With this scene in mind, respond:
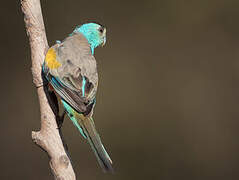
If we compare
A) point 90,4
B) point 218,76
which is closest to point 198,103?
point 218,76

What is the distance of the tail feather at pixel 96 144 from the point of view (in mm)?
3320

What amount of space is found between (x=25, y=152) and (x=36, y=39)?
14.1 ft

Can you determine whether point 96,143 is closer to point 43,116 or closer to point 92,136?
point 92,136

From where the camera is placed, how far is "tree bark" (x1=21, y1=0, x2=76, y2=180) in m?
3.20

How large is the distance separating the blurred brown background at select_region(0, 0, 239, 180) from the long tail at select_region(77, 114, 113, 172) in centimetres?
414

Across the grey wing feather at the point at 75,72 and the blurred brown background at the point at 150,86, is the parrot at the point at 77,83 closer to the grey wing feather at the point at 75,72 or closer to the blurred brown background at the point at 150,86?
the grey wing feather at the point at 75,72

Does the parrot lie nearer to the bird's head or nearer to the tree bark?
the tree bark

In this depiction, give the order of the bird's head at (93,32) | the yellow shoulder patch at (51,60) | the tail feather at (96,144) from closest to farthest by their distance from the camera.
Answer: the tail feather at (96,144)
the yellow shoulder patch at (51,60)
the bird's head at (93,32)

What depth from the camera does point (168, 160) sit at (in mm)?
7738

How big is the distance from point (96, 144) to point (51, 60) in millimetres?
716

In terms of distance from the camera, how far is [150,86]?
813cm

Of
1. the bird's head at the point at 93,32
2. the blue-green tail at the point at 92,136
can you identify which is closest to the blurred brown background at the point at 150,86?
the bird's head at the point at 93,32

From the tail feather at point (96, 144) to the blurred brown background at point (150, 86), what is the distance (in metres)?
4.14

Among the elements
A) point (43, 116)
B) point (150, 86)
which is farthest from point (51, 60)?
point (150, 86)
